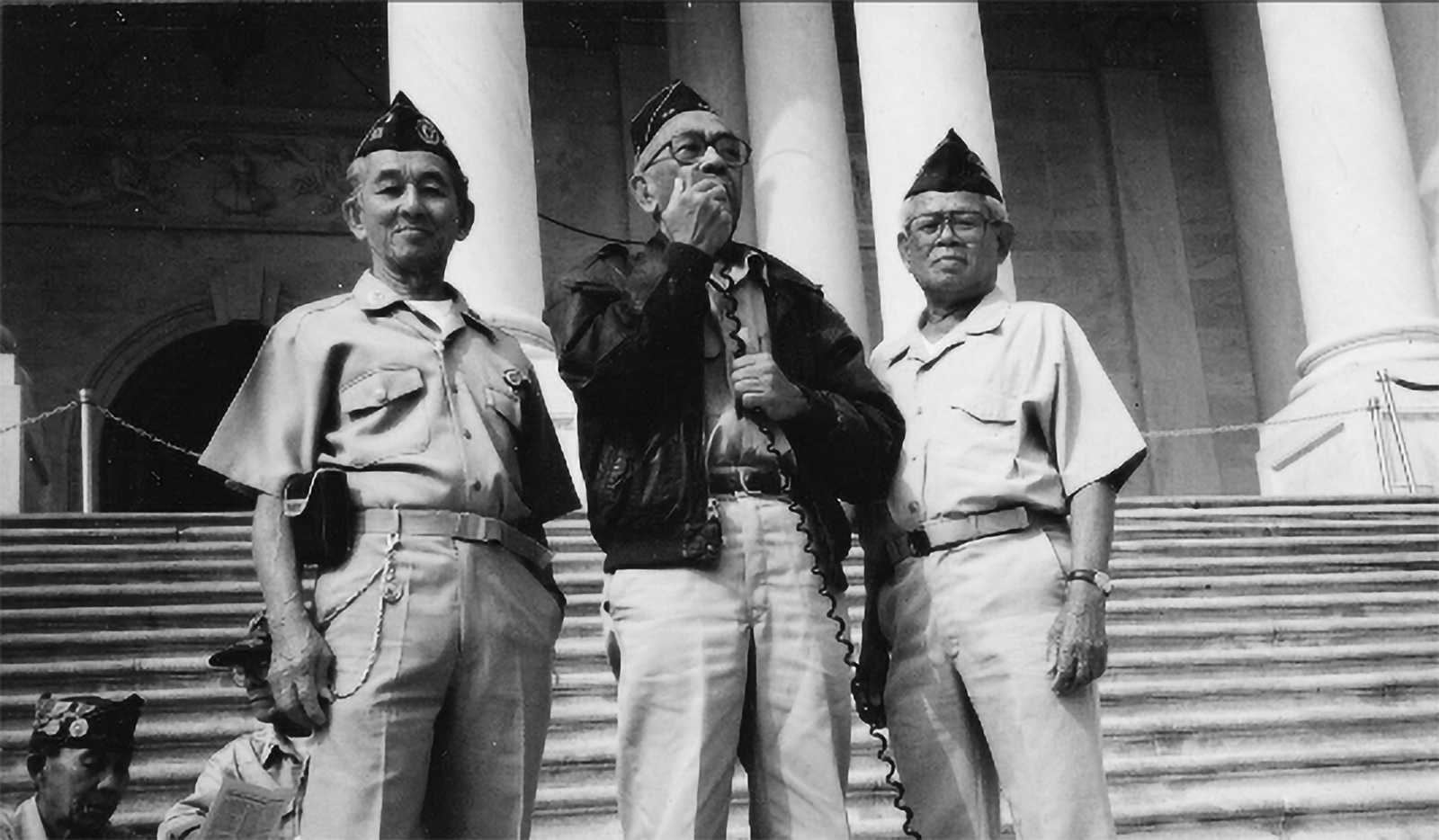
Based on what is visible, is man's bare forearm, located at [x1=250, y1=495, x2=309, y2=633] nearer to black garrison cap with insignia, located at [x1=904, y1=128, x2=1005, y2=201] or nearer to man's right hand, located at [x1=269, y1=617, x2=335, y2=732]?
man's right hand, located at [x1=269, y1=617, x2=335, y2=732]

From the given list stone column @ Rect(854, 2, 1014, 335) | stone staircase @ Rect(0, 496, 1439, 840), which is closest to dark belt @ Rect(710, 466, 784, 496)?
stone staircase @ Rect(0, 496, 1439, 840)

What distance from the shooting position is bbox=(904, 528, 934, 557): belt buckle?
483cm

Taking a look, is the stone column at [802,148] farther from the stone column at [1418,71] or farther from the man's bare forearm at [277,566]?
the man's bare forearm at [277,566]

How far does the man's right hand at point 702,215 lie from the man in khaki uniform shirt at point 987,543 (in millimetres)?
914

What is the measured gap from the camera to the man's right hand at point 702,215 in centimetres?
429

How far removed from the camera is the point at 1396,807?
7730 millimetres

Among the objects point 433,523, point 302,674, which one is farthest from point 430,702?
point 433,523

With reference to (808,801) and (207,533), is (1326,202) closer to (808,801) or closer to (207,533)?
(207,533)

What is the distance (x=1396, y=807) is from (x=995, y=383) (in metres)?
3.82

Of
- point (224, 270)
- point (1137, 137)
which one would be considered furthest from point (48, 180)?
point (1137, 137)

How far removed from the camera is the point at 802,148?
15.7 meters

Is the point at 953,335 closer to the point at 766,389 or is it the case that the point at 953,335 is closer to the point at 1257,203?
the point at 766,389

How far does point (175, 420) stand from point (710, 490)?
50.7 feet

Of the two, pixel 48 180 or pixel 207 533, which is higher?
pixel 48 180
